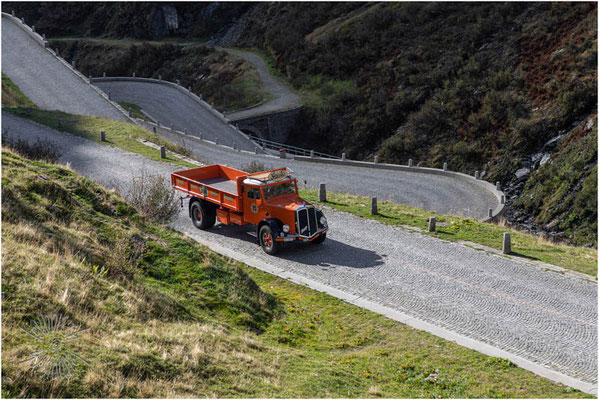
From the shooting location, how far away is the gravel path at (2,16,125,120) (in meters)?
48.8

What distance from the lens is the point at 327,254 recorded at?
61.4 ft

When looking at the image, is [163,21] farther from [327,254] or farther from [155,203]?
[327,254]

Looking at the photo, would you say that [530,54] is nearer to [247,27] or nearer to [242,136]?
[242,136]

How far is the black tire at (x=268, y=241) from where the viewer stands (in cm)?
1830

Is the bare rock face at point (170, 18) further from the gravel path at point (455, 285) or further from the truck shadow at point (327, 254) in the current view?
the truck shadow at point (327, 254)

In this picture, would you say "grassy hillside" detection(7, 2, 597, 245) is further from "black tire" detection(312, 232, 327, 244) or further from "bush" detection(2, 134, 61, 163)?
"bush" detection(2, 134, 61, 163)

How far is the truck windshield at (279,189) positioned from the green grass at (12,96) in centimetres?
3504

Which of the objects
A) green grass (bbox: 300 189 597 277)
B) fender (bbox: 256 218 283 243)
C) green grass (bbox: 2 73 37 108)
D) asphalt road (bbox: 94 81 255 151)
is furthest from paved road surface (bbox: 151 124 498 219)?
green grass (bbox: 2 73 37 108)

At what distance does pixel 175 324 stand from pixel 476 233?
14.2m

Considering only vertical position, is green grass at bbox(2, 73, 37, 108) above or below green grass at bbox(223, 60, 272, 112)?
below

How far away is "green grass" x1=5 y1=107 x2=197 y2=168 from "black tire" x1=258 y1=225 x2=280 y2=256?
13.3 metres

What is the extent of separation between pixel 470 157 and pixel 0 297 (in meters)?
39.8

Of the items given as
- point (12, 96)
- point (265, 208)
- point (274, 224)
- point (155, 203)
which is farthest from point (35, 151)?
point (12, 96)

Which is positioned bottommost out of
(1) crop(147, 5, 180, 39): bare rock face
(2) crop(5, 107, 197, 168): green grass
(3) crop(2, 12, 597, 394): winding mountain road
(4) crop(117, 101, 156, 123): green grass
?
(3) crop(2, 12, 597, 394): winding mountain road
